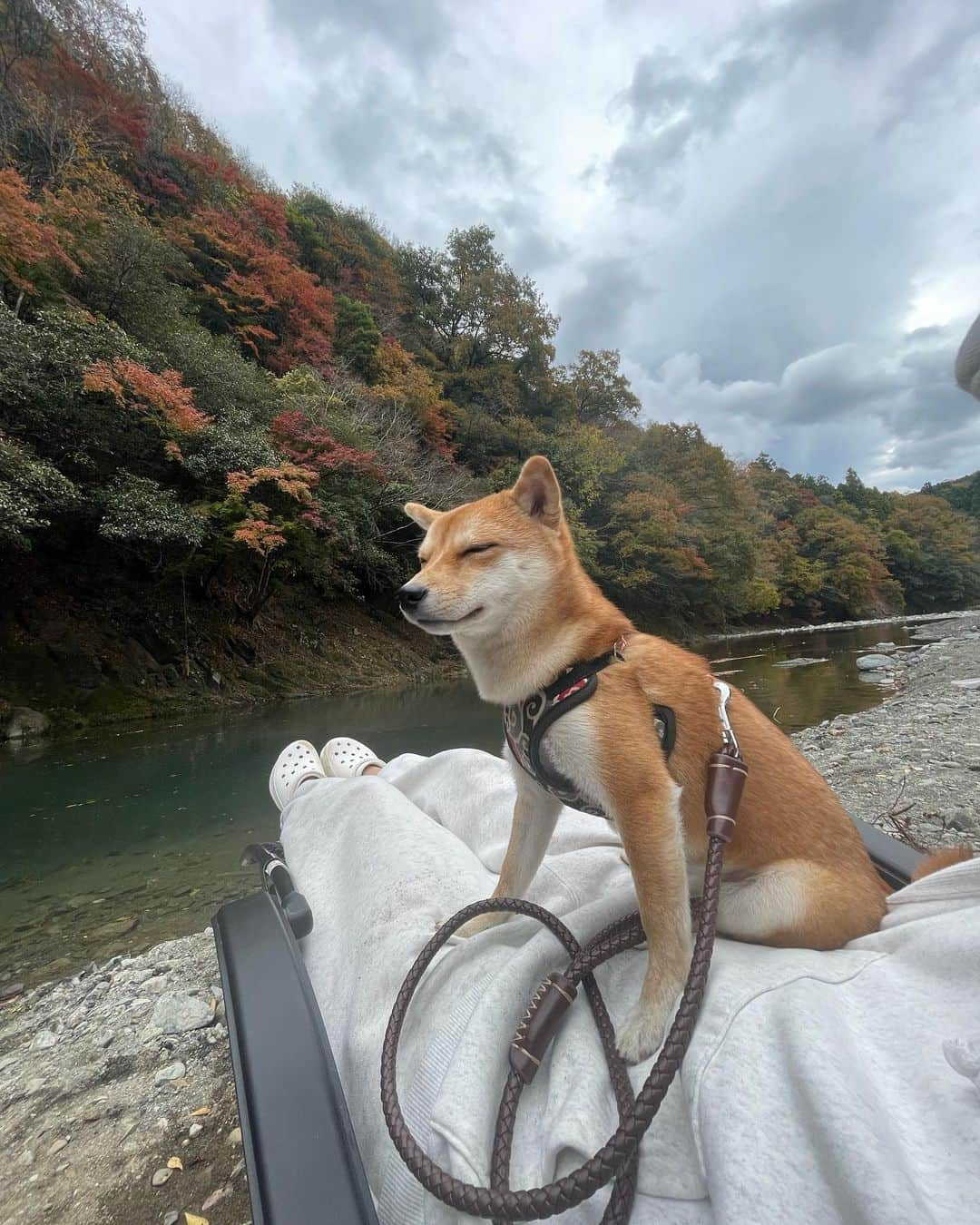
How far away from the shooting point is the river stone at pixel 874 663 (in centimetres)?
1382

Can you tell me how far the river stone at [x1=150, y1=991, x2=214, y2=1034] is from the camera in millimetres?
2328

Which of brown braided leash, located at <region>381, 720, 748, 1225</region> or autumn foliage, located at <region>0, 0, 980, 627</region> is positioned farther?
autumn foliage, located at <region>0, 0, 980, 627</region>

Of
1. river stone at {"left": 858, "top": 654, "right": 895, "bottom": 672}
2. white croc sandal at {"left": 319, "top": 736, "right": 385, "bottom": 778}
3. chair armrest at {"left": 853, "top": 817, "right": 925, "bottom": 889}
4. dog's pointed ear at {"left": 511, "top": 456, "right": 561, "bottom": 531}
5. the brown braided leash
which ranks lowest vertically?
river stone at {"left": 858, "top": 654, "right": 895, "bottom": 672}

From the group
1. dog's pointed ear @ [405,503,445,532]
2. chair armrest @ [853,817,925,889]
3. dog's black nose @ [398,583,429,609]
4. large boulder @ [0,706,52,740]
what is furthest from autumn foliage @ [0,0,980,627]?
chair armrest @ [853,817,925,889]

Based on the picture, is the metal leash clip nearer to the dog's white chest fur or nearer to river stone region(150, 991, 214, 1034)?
the dog's white chest fur

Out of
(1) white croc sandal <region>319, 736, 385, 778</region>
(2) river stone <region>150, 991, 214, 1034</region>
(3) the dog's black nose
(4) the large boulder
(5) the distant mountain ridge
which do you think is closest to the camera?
(3) the dog's black nose

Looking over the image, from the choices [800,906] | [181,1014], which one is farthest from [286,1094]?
[181,1014]

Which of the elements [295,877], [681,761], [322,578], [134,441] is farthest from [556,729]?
[322,578]

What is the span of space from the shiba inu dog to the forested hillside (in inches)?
368

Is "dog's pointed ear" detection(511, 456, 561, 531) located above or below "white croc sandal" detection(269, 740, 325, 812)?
above

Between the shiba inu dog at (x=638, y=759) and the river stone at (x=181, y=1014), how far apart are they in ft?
5.55

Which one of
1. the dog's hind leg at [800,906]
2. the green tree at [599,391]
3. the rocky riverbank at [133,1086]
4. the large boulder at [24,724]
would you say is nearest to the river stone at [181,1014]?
the rocky riverbank at [133,1086]

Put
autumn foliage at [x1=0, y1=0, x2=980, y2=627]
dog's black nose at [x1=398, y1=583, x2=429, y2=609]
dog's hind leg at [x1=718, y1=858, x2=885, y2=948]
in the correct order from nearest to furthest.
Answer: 1. dog's hind leg at [x1=718, y1=858, x2=885, y2=948]
2. dog's black nose at [x1=398, y1=583, x2=429, y2=609]
3. autumn foliage at [x1=0, y1=0, x2=980, y2=627]

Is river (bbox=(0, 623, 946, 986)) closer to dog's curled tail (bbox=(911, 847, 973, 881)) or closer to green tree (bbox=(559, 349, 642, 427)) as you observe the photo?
dog's curled tail (bbox=(911, 847, 973, 881))
